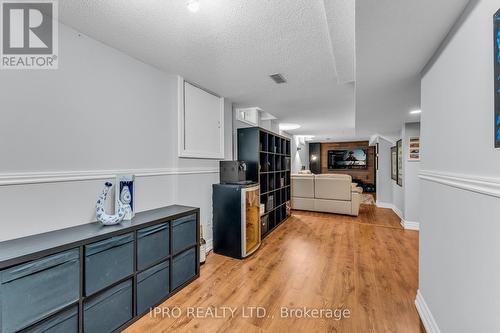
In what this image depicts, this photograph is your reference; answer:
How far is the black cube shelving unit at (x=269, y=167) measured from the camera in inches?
143

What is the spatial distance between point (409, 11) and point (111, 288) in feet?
8.46

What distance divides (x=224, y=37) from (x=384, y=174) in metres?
6.58

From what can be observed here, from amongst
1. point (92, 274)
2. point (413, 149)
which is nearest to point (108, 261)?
point (92, 274)

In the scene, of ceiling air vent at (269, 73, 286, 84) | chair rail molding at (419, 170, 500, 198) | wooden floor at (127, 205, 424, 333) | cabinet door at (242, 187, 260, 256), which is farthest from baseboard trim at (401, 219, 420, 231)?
ceiling air vent at (269, 73, 286, 84)

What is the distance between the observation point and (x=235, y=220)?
2.98 metres

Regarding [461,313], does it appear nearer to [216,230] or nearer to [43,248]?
[43,248]

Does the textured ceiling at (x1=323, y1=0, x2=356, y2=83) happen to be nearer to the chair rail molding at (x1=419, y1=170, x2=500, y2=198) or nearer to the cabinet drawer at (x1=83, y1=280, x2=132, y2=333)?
the chair rail molding at (x1=419, y1=170, x2=500, y2=198)

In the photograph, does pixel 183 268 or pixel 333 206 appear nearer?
pixel 183 268

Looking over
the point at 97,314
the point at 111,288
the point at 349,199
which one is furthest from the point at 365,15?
the point at 349,199

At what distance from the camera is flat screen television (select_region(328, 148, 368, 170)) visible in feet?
35.0

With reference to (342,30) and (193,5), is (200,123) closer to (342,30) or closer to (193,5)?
(193,5)

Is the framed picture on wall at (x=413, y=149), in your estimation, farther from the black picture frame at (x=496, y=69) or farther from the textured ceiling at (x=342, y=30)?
the black picture frame at (x=496, y=69)

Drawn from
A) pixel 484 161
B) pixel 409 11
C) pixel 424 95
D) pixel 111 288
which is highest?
pixel 409 11

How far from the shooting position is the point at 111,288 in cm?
162
